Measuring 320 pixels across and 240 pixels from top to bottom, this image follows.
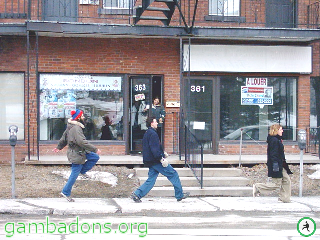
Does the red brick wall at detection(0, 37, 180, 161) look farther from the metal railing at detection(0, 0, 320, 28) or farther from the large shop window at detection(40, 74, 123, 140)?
the metal railing at detection(0, 0, 320, 28)

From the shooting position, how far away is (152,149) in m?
11.0

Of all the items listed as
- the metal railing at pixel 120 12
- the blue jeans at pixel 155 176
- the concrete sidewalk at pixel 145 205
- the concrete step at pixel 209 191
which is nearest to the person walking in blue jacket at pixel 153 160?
the blue jeans at pixel 155 176

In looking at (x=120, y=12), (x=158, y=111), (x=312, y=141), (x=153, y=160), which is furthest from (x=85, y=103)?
(x=312, y=141)

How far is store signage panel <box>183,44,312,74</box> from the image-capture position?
51.4 feet

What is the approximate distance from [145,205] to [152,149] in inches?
46.9

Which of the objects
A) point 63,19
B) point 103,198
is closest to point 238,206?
point 103,198

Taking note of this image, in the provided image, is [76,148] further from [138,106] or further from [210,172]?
[138,106]

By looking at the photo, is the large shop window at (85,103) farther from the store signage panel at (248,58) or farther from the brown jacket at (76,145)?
the brown jacket at (76,145)

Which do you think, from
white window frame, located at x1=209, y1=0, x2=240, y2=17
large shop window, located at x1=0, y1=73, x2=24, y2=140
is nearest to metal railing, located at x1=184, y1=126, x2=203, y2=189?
white window frame, located at x1=209, y1=0, x2=240, y2=17

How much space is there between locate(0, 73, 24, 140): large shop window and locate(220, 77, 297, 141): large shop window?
19.1ft

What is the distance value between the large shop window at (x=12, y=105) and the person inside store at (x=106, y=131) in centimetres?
228

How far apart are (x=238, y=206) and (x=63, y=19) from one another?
7.58 m

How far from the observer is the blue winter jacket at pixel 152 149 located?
11.0 metres

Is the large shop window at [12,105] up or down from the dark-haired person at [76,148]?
up
